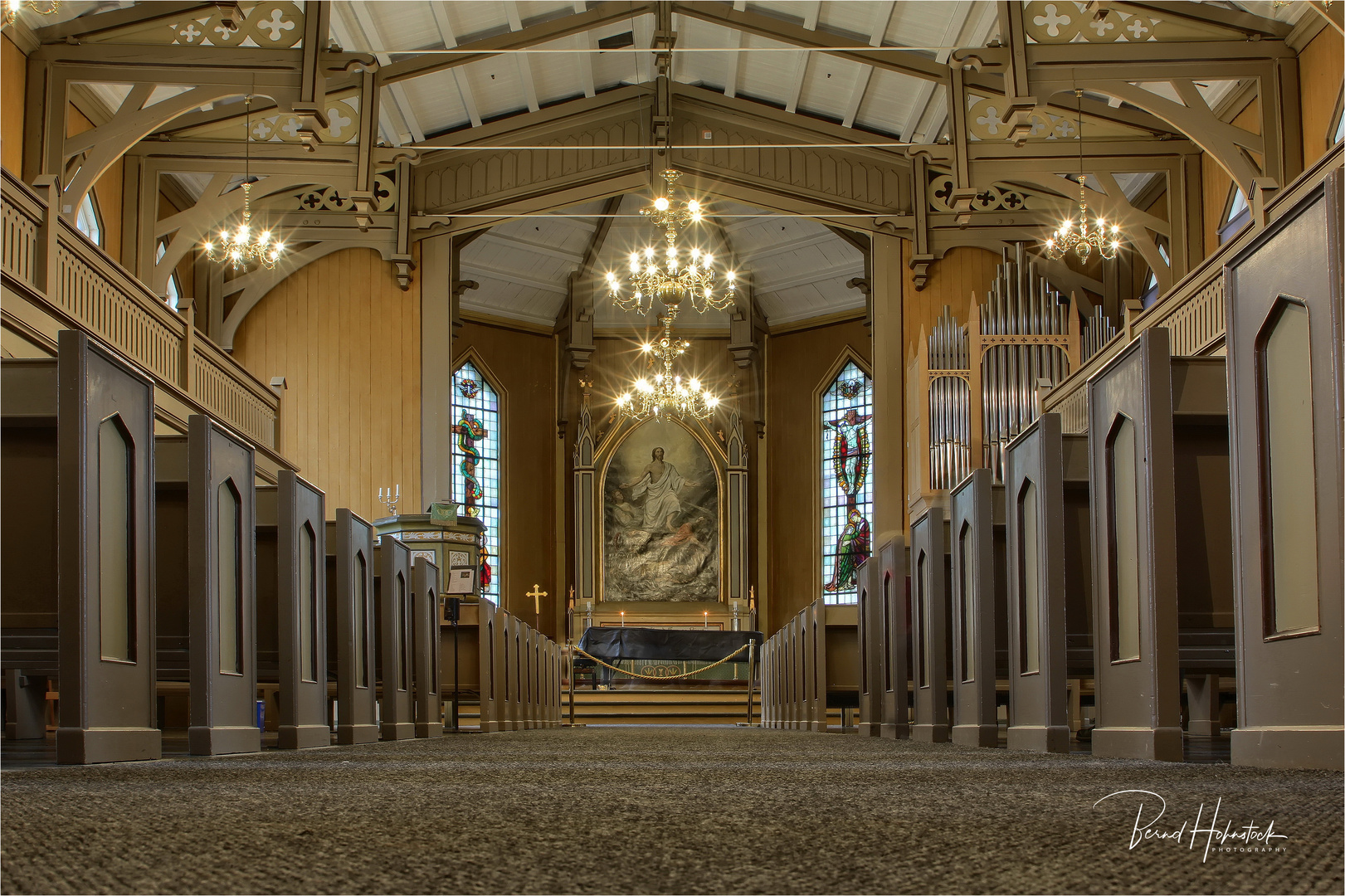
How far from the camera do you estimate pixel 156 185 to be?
12820mm

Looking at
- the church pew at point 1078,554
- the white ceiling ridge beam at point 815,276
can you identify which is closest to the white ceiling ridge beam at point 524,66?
the white ceiling ridge beam at point 815,276

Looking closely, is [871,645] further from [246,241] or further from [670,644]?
[670,644]

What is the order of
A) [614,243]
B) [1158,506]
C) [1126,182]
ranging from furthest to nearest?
[614,243] < [1126,182] < [1158,506]

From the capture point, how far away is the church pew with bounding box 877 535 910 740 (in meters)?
6.83

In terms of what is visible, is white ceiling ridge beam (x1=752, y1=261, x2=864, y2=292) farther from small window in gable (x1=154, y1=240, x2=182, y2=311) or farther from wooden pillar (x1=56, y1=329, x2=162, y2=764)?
wooden pillar (x1=56, y1=329, x2=162, y2=764)

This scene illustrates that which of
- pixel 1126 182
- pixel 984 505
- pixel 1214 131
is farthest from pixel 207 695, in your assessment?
pixel 1126 182

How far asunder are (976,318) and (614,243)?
745 cm

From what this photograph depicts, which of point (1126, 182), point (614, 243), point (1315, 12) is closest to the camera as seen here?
point (1315, 12)

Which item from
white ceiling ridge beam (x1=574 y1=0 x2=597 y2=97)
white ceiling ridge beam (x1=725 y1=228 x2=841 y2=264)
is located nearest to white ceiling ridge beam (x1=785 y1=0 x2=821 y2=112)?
white ceiling ridge beam (x1=574 y1=0 x2=597 y2=97)

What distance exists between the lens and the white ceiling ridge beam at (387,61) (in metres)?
11.9

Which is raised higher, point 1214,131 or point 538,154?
point 538,154

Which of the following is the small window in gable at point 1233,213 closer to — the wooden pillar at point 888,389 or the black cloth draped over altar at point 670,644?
the wooden pillar at point 888,389

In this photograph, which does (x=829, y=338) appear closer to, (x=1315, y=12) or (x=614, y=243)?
(x=614, y=243)

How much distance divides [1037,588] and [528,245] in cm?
1453
